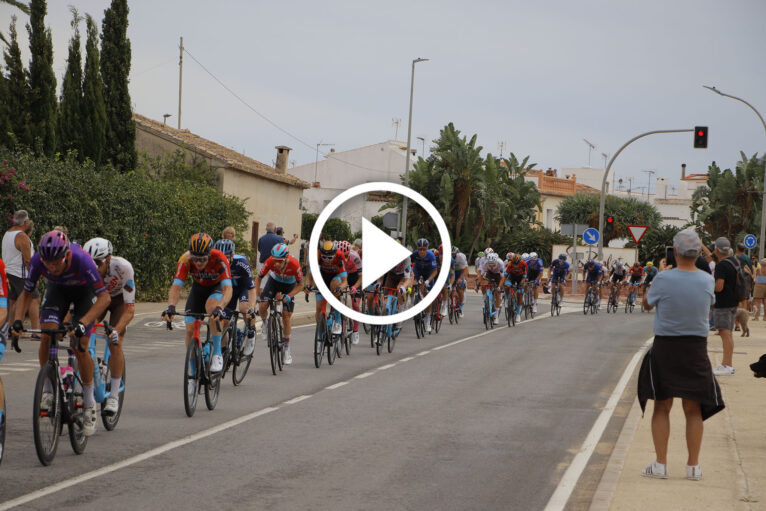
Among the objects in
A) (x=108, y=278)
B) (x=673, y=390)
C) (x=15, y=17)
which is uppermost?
(x=15, y=17)

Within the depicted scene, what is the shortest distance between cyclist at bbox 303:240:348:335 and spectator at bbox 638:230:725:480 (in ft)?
25.0

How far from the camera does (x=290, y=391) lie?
11.9 meters

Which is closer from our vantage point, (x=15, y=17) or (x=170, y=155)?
(x=15, y=17)

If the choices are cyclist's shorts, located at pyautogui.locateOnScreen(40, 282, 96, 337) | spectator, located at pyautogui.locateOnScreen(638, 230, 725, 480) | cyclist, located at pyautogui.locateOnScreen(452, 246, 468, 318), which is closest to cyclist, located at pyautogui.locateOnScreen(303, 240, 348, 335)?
cyclist's shorts, located at pyautogui.locateOnScreen(40, 282, 96, 337)

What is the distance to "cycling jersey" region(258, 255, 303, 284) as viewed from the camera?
13.3 metres

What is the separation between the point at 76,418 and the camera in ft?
25.0

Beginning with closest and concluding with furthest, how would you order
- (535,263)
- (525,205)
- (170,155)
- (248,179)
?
(535,263), (170,155), (248,179), (525,205)

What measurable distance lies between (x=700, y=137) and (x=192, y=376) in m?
28.7

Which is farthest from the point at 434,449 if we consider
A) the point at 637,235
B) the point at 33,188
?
the point at 637,235

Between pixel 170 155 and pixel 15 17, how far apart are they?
11767 mm

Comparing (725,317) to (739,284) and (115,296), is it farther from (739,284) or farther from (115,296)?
(115,296)

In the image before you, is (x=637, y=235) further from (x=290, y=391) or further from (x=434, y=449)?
(x=434, y=449)

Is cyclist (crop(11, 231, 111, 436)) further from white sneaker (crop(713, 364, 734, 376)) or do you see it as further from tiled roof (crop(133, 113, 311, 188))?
tiled roof (crop(133, 113, 311, 188))

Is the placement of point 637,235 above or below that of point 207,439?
above
